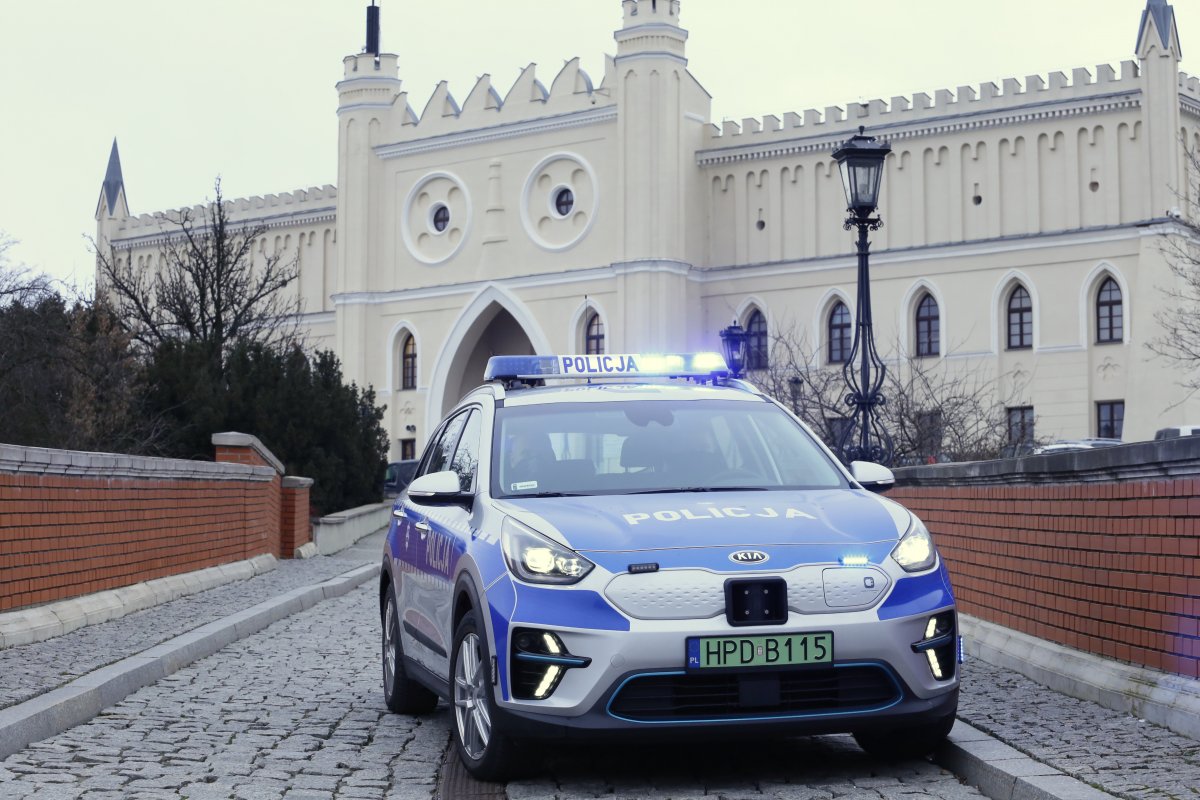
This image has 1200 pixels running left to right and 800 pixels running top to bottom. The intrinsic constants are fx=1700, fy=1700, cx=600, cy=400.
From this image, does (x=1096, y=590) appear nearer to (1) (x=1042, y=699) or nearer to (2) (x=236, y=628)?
(1) (x=1042, y=699)

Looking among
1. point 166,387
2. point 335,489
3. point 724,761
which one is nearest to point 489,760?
point 724,761

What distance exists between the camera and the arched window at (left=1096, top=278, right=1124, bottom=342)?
5234cm

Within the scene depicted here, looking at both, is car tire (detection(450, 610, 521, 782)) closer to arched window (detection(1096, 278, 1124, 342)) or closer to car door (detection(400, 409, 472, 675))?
car door (detection(400, 409, 472, 675))

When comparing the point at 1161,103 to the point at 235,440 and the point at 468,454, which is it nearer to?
the point at 235,440

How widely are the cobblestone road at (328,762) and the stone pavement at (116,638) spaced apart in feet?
1.58

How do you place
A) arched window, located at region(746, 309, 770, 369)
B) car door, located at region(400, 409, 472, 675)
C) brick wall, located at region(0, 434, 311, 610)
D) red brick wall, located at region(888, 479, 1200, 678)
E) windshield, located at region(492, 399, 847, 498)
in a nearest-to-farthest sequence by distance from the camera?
red brick wall, located at region(888, 479, 1200, 678)
windshield, located at region(492, 399, 847, 498)
car door, located at region(400, 409, 472, 675)
brick wall, located at region(0, 434, 311, 610)
arched window, located at region(746, 309, 770, 369)

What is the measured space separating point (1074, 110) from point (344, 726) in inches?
1909

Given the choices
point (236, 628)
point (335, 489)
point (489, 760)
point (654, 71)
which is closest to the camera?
point (489, 760)

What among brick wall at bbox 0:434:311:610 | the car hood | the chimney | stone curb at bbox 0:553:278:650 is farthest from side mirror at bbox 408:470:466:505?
the chimney

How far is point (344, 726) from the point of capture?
8938mm

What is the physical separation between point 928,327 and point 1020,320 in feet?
10.7

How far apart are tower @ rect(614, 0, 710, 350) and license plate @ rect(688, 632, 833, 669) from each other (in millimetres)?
51700

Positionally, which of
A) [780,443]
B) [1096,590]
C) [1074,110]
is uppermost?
[1074,110]

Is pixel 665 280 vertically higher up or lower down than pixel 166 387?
higher up
